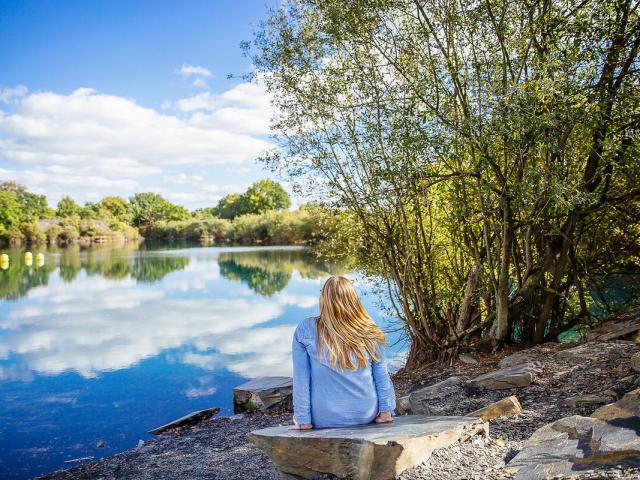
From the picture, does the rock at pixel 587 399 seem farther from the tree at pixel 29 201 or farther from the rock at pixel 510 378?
the tree at pixel 29 201

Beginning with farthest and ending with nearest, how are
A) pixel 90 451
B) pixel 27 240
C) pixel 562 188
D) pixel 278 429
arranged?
pixel 27 240
pixel 90 451
pixel 562 188
pixel 278 429

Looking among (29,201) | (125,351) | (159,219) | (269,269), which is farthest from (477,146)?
(159,219)

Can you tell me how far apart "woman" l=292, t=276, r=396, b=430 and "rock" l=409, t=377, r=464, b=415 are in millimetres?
2571

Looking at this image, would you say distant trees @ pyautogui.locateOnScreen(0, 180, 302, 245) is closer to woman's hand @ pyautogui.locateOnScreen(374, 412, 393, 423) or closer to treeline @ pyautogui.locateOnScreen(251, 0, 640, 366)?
treeline @ pyautogui.locateOnScreen(251, 0, 640, 366)

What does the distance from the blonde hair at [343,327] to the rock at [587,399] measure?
8.60 ft

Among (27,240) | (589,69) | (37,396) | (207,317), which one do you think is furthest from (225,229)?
(589,69)

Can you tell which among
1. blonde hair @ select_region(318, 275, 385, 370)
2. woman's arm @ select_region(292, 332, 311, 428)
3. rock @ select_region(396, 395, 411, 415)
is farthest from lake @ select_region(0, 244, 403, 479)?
blonde hair @ select_region(318, 275, 385, 370)

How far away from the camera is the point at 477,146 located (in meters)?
6.43

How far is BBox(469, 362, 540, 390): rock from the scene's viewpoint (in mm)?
6039

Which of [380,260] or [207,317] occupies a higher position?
[380,260]

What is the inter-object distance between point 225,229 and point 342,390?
7707cm

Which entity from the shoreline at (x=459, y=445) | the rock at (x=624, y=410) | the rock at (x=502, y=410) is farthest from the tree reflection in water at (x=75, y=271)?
the rock at (x=624, y=410)

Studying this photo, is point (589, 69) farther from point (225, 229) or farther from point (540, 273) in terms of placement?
point (225, 229)

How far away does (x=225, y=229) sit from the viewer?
79.4 meters
